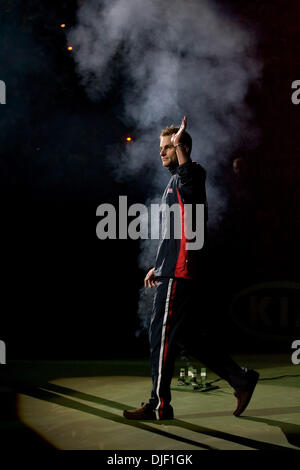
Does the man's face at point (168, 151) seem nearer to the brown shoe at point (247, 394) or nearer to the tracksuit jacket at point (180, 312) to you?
the tracksuit jacket at point (180, 312)

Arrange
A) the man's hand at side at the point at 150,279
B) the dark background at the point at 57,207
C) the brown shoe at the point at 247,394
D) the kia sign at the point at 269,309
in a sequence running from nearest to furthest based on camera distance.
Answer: the brown shoe at the point at 247,394, the man's hand at side at the point at 150,279, the dark background at the point at 57,207, the kia sign at the point at 269,309

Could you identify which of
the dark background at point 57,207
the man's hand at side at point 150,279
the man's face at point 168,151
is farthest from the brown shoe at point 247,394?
the dark background at point 57,207

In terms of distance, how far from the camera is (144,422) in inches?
139

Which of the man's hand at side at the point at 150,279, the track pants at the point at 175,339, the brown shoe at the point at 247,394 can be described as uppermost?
the man's hand at side at the point at 150,279

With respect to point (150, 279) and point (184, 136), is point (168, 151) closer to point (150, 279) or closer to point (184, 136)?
point (184, 136)

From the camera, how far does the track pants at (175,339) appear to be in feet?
11.5

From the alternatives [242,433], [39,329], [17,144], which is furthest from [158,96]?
[242,433]

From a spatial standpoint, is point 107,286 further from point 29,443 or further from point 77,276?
point 29,443

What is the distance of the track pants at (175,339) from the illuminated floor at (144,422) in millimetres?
257

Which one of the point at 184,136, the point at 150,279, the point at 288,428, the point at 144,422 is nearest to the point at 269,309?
the point at 150,279

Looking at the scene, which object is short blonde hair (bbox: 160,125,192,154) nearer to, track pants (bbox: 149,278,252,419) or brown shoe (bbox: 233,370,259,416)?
track pants (bbox: 149,278,252,419)

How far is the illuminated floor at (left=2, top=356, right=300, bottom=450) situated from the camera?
306 cm

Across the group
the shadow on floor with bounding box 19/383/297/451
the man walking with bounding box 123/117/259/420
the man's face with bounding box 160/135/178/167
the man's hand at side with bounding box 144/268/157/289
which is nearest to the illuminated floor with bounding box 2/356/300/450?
the shadow on floor with bounding box 19/383/297/451

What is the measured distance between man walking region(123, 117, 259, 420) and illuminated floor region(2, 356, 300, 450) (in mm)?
201
